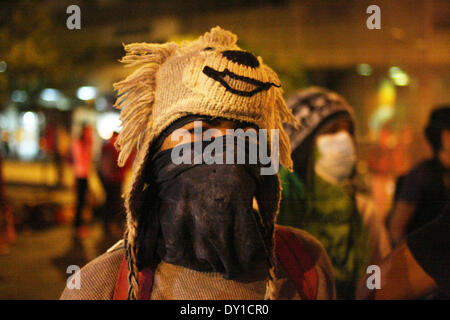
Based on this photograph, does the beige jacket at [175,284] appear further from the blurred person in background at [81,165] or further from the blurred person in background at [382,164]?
the blurred person in background at [382,164]

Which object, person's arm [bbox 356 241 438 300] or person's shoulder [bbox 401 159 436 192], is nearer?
person's arm [bbox 356 241 438 300]

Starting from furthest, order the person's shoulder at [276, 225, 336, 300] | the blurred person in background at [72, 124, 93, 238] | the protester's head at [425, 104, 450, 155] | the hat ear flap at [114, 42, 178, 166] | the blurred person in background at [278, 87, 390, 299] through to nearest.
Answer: the blurred person in background at [72, 124, 93, 238], the protester's head at [425, 104, 450, 155], the blurred person in background at [278, 87, 390, 299], the person's shoulder at [276, 225, 336, 300], the hat ear flap at [114, 42, 178, 166]

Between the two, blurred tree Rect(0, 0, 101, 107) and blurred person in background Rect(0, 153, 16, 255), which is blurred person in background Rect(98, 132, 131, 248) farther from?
blurred person in background Rect(0, 153, 16, 255)

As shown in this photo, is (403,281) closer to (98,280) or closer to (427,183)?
(427,183)

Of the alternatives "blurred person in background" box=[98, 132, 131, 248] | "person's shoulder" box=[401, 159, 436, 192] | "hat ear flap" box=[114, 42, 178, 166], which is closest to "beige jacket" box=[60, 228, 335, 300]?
"blurred person in background" box=[98, 132, 131, 248]

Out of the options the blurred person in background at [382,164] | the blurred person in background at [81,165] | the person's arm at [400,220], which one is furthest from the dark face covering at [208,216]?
the blurred person in background at [382,164]

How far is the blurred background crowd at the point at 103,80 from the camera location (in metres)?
1.68

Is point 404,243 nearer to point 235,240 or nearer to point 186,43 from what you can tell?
point 235,240

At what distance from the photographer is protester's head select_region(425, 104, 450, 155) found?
2.39m

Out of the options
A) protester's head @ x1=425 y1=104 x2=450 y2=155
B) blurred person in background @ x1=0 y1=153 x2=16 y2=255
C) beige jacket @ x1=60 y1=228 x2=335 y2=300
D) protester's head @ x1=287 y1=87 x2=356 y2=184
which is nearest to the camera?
beige jacket @ x1=60 y1=228 x2=335 y2=300

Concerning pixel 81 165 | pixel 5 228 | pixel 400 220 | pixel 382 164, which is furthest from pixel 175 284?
pixel 382 164

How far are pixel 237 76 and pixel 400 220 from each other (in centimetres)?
169

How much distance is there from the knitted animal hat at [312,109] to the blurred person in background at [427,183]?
537 millimetres
